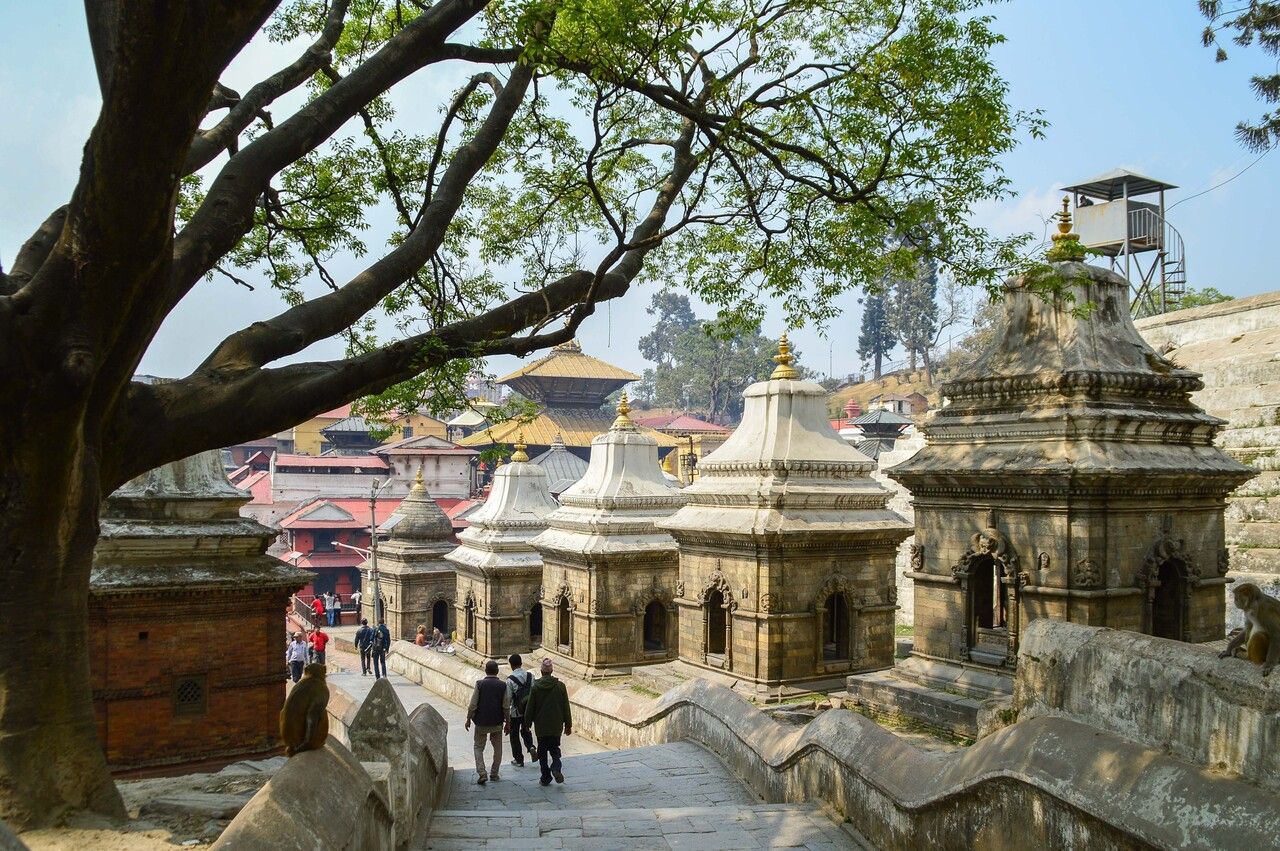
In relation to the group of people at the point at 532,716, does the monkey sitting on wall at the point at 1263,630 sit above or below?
above

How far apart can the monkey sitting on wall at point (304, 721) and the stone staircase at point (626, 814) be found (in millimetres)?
2169

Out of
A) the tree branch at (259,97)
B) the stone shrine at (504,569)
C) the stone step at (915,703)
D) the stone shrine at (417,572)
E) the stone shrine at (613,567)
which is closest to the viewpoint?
the tree branch at (259,97)

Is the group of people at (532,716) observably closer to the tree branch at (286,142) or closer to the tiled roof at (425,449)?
the tree branch at (286,142)

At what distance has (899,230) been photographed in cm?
1027

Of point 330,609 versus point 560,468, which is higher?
point 560,468

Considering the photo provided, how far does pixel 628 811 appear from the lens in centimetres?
899

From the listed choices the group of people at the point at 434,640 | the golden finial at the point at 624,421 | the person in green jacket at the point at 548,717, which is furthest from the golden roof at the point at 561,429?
the person in green jacket at the point at 548,717

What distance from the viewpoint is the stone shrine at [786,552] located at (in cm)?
1683

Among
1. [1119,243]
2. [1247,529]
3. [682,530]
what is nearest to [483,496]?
[1119,243]

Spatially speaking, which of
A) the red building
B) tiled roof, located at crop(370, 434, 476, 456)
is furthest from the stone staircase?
tiled roof, located at crop(370, 434, 476, 456)

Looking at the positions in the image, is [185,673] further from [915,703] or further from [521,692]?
[915,703]

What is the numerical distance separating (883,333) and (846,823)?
90639 millimetres

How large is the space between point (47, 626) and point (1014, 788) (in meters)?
5.52

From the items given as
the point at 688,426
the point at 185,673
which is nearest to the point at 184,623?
the point at 185,673
